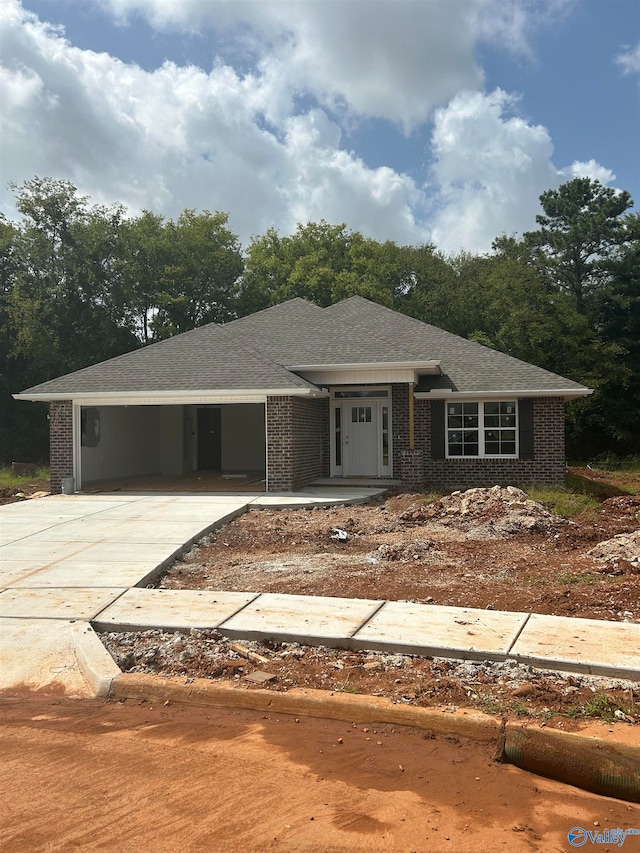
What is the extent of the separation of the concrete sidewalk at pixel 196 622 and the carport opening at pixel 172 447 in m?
8.28

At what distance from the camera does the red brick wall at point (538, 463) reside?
16859mm

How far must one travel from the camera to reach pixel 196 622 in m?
6.26

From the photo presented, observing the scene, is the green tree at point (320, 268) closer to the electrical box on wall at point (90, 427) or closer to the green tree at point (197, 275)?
Result: the green tree at point (197, 275)

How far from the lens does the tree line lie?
3023 cm

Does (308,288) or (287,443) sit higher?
(308,288)

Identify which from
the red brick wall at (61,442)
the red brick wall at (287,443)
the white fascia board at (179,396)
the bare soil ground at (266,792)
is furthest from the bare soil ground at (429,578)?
the red brick wall at (61,442)

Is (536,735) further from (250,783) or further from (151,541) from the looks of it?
(151,541)

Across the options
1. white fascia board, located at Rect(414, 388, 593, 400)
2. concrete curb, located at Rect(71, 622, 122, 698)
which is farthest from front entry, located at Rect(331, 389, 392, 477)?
concrete curb, located at Rect(71, 622, 122, 698)

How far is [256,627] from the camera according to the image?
237 inches

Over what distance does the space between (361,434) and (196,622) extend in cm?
1232

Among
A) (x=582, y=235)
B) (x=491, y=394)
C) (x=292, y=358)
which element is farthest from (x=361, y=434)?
(x=582, y=235)

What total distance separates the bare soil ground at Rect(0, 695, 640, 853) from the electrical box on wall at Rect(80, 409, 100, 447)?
13.7 metres

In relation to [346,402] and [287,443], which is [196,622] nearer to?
[287,443]

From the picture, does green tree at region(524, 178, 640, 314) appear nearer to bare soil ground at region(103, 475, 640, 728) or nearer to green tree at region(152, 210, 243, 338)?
green tree at region(152, 210, 243, 338)
